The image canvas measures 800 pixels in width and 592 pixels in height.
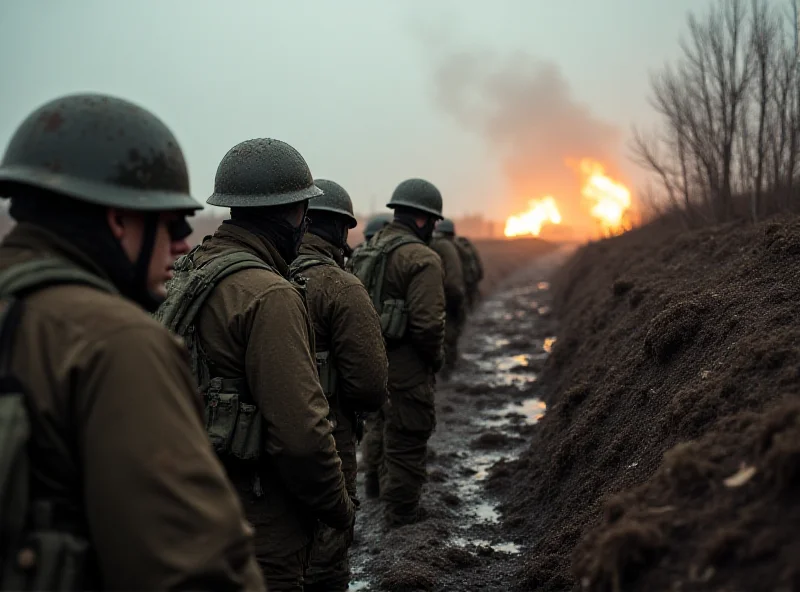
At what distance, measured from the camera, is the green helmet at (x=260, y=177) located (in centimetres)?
346

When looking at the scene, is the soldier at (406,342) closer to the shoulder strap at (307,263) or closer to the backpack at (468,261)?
the shoulder strap at (307,263)

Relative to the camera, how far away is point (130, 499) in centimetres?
150

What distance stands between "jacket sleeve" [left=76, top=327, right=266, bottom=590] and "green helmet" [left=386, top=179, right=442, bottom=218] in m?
5.11

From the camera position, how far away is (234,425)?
2826 mm

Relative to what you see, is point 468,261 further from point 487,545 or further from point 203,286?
point 203,286

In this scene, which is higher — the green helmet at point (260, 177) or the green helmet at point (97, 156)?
the green helmet at point (260, 177)

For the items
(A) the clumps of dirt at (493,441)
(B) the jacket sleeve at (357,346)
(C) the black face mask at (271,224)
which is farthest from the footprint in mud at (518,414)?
(C) the black face mask at (271,224)

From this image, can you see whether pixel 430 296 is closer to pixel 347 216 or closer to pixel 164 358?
pixel 347 216

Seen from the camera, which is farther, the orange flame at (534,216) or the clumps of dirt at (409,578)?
the orange flame at (534,216)

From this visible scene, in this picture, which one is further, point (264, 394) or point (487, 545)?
point (487, 545)

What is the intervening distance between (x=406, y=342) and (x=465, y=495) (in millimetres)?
1683

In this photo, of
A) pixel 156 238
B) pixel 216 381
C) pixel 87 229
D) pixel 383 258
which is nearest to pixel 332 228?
pixel 383 258

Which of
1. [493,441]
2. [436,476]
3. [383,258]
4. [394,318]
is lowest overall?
[436,476]

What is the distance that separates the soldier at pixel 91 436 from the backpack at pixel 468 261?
1154 centimetres
